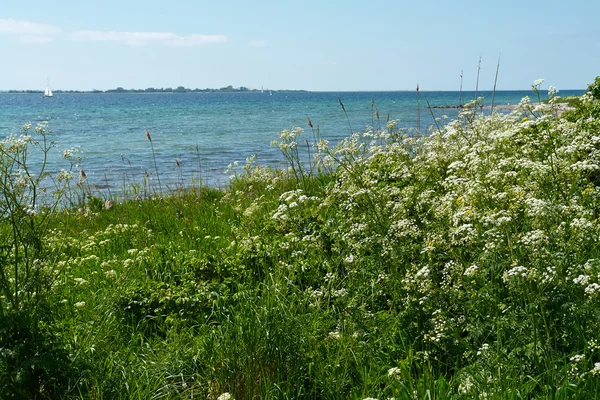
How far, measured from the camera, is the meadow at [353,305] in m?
3.01

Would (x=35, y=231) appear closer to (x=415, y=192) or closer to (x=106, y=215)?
(x=415, y=192)

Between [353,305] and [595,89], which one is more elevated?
[595,89]

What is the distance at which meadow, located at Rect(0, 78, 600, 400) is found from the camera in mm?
3006

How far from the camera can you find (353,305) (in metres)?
3.69

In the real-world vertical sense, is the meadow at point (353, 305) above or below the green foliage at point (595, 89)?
below

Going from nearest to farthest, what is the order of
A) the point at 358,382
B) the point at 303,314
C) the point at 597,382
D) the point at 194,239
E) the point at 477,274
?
the point at 597,382
the point at 477,274
the point at 358,382
the point at 303,314
the point at 194,239

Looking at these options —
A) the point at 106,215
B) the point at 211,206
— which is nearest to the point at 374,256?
the point at 211,206

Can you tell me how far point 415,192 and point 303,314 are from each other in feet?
5.93

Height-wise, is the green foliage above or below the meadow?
above

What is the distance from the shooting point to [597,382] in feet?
8.81

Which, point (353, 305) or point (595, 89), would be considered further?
point (595, 89)

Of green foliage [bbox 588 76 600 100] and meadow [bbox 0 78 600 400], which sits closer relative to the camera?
meadow [bbox 0 78 600 400]

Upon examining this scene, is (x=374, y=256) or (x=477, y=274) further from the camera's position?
(x=374, y=256)

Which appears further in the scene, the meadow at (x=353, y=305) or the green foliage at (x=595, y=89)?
the green foliage at (x=595, y=89)
